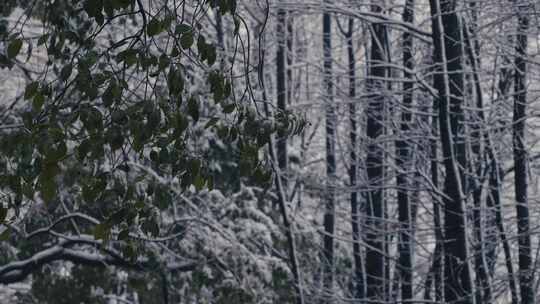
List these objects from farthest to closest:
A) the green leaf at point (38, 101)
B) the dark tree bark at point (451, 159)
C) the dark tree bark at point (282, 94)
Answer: the dark tree bark at point (282, 94)
the dark tree bark at point (451, 159)
the green leaf at point (38, 101)

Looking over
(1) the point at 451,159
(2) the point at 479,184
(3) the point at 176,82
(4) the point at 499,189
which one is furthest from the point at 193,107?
(4) the point at 499,189

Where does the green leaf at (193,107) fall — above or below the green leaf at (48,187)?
above

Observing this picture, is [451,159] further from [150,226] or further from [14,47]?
[14,47]

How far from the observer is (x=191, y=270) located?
1159 cm

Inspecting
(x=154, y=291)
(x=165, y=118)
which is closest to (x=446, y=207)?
(x=154, y=291)

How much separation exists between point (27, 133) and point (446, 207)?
26.8 ft

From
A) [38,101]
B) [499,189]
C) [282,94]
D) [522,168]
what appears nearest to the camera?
A: [38,101]

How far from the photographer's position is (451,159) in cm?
1113

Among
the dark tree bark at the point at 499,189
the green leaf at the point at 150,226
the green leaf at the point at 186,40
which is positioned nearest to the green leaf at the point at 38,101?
the green leaf at the point at 186,40

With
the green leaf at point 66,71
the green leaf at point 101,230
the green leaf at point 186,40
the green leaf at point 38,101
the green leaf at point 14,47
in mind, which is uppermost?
the green leaf at point 14,47

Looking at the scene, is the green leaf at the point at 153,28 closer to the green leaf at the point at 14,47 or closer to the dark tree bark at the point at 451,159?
A: the green leaf at the point at 14,47

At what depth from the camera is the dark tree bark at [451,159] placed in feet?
36.4

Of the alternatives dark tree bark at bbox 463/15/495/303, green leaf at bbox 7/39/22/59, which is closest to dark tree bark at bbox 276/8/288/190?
dark tree bark at bbox 463/15/495/303

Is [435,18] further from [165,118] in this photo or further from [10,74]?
[165,118]
